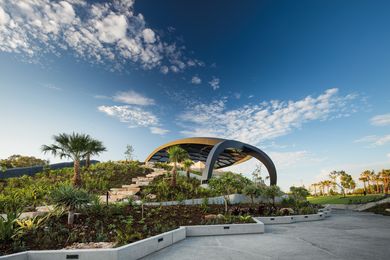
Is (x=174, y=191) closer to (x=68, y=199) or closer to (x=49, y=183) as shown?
(x=68, y=199)

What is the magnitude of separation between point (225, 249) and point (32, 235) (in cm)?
679

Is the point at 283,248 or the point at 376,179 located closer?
the point at 283,248

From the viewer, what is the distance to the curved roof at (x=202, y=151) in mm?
41031

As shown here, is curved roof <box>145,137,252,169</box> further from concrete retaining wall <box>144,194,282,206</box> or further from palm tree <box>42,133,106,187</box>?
palm tree <box>42,133,106,187</box>

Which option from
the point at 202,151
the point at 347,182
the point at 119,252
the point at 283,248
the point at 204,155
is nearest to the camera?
the point at 119,252

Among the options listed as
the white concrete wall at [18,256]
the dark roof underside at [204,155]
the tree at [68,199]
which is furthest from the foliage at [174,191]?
the dark roof underside at [204,155]

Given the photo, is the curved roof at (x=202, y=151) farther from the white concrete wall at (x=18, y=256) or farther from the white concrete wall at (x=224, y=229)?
the white concrete wall at (x=18, y=256)

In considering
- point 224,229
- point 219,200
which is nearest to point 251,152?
point 219,200

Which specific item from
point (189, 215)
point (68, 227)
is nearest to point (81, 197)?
point (68, 227)

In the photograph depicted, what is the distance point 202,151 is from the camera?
173ft

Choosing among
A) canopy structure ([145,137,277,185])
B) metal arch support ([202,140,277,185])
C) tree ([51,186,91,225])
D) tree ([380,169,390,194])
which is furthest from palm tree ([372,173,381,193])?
tree ([51,186,91,225])

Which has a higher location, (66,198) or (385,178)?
(385,178)

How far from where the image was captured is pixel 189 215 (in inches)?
495

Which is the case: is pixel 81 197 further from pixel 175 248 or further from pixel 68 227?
pixel 175 248
